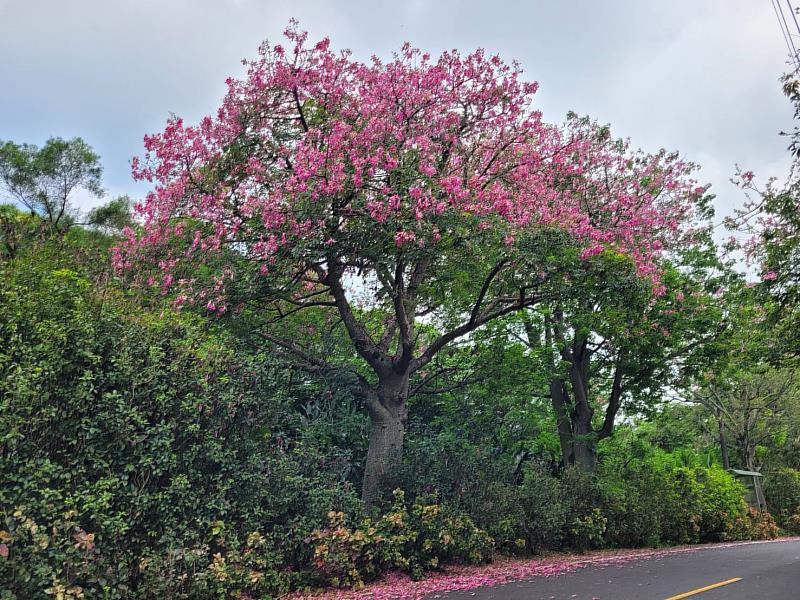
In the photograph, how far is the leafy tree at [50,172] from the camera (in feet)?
75.8

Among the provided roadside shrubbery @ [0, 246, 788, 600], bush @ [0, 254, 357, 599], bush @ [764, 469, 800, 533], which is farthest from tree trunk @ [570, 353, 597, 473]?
bush @ [764, 469, 800, 533]

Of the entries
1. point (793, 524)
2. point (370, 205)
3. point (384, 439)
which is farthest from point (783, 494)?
point (370, 205)

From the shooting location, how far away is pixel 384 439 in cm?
1116

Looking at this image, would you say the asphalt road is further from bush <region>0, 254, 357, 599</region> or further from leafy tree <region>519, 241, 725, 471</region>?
→ leafy tree <region>519, 241, 725, 471</region>

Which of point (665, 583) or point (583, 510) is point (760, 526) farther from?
point (665, 583)

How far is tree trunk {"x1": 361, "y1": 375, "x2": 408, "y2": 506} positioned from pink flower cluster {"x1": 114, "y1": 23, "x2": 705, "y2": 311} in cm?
318

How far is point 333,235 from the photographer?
9516mm

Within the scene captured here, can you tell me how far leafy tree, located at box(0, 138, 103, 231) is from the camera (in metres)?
23.1

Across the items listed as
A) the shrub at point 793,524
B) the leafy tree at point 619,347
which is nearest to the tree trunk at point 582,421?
the leafy tree at point 619,347

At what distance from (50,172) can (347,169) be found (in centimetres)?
1953

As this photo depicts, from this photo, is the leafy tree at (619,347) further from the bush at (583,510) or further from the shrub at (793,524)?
the shrub at (793,524)

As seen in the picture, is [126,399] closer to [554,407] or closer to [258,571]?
[258,571]

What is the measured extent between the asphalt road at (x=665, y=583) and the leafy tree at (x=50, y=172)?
21.1 metres

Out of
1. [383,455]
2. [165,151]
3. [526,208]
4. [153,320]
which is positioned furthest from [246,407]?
[526,208]
